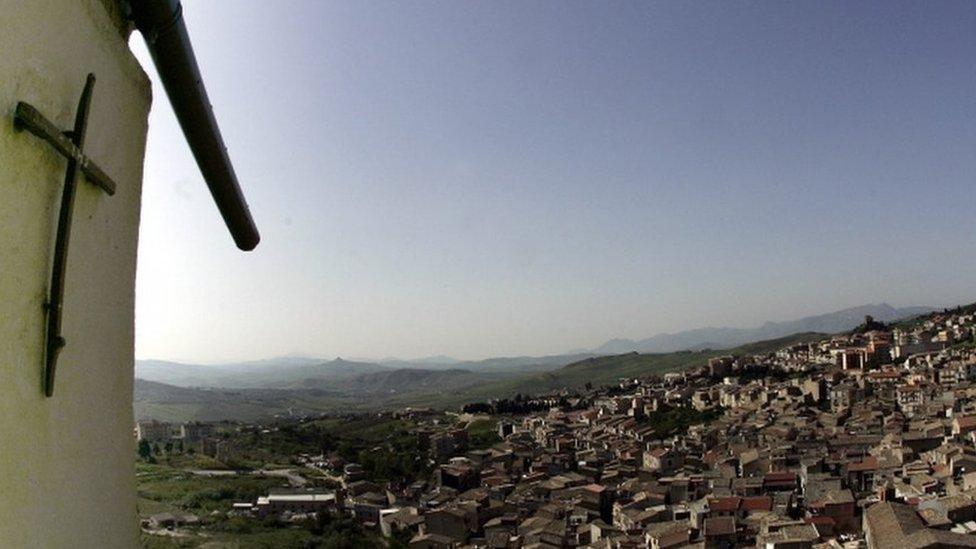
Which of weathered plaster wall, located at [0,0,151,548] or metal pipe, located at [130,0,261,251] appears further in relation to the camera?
metal pipe, located at [130,0,261,251]

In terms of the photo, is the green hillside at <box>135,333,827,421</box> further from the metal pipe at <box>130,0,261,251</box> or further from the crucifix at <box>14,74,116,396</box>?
the crucifix at <box>14,74,116,396</box>

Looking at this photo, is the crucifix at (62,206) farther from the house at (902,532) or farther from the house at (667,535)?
the house at (667,535)

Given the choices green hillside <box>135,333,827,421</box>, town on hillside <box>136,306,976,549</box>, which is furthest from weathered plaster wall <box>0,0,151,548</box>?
green hillside <box>135,333,827,421</box>

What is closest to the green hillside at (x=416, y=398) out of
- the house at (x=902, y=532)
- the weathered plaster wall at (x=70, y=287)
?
the house at (x=902, y=532)

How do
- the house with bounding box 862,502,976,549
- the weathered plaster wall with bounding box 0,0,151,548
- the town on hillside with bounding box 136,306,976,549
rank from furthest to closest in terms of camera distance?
the town on hillside with bounding box 136,306,976,549 → the house with bounding box 862,502,976,549 → the weathered plaster wall with bounding box 0,0,151,548

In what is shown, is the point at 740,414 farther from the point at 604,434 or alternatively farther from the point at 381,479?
the point at 381,479

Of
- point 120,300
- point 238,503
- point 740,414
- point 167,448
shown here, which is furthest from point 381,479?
point 120,300
